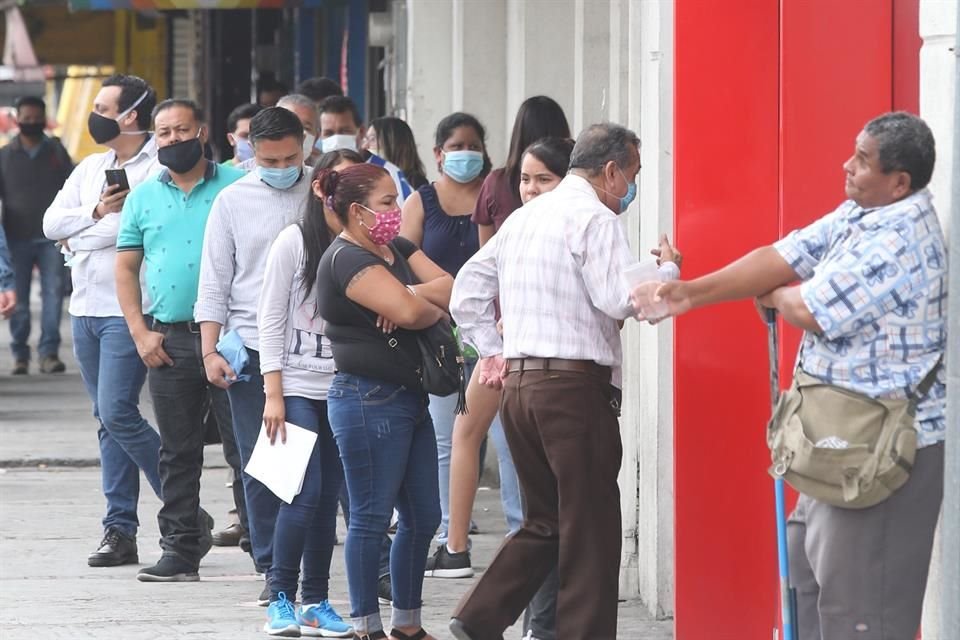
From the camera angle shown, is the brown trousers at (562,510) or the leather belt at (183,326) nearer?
the brown trousers at (562,510)

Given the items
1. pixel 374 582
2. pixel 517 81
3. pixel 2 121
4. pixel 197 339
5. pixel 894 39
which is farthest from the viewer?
pixel 2 121

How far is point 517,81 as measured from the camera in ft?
33.6

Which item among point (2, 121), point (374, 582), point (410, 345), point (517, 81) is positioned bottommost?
point (374, 582)

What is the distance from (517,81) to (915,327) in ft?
18.9

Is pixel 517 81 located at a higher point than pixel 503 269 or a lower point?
higher

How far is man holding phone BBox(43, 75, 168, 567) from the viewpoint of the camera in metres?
8.14

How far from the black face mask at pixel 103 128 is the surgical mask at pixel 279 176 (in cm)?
120

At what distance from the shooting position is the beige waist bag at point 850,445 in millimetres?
4637

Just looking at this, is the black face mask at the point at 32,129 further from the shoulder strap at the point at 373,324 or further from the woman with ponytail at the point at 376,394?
the shoulder strap at the point at 373,324

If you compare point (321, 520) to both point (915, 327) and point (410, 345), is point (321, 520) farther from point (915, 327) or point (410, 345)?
point (915, 327)

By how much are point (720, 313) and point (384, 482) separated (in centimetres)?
126

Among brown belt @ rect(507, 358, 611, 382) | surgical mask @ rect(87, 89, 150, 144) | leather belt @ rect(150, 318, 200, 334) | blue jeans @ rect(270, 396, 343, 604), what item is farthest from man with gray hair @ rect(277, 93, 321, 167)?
brown belt @ rect(507, 358, 611, 382)

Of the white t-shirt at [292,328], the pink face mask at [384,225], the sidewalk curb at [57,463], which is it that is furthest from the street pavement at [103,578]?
the pink face mask at [384,225]

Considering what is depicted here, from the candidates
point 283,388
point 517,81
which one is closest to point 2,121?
point 517,81
